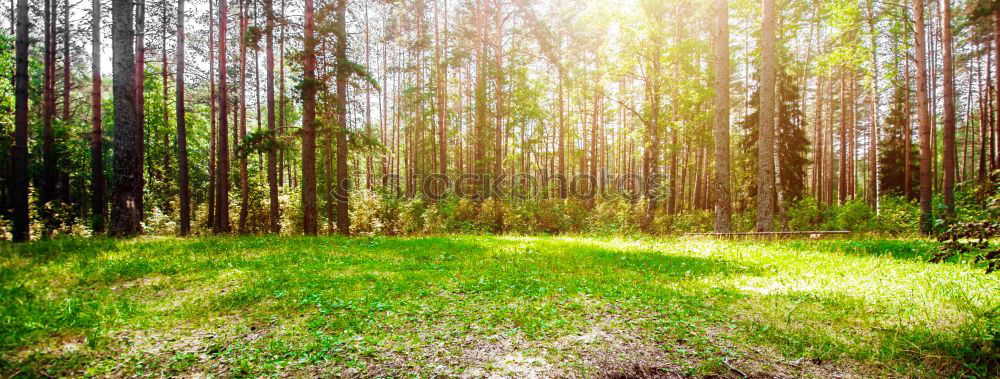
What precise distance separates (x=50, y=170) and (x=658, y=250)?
26.8m

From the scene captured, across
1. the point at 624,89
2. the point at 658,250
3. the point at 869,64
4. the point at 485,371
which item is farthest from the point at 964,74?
the point at 485,371

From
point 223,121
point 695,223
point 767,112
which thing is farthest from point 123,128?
point 695,223

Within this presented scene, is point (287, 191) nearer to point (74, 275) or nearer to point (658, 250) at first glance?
point (74, 275)

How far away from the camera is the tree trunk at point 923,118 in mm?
12195

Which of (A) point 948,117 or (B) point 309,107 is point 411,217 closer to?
(B) point 309,107

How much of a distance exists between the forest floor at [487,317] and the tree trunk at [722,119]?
14.6 feet

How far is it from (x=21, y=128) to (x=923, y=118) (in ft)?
89.5

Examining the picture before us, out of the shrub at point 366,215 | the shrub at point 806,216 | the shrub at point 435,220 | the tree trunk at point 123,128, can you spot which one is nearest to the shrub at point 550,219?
the shrub at point 435,220

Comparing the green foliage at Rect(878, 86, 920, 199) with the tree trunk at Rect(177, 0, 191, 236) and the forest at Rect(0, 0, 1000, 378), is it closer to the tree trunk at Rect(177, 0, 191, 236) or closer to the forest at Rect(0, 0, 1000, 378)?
the forest at Rect(0, 0, 1000, 378)

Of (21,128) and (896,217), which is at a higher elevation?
(21,128)

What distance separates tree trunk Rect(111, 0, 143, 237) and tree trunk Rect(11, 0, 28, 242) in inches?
93.0

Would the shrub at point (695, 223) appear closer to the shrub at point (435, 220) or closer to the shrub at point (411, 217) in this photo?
the shrub at point (435, 220)

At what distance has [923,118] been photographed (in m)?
12.2

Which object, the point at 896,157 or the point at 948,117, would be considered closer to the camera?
the point at 948,117
